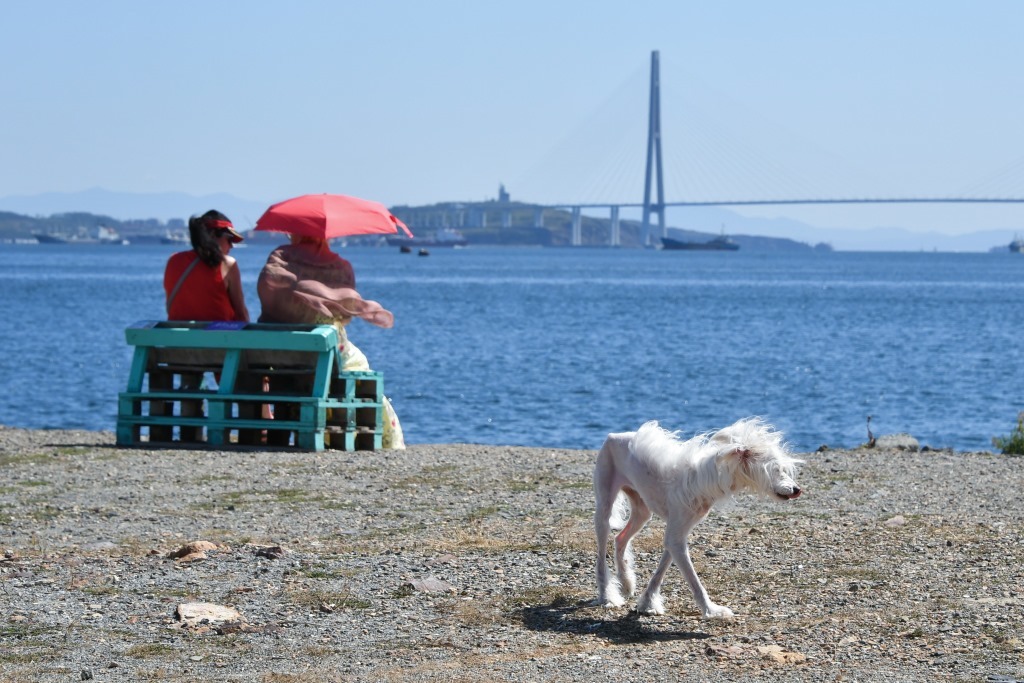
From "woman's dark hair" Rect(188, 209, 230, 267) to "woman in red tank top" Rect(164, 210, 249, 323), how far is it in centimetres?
2

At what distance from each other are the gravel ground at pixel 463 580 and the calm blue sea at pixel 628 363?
406 inches

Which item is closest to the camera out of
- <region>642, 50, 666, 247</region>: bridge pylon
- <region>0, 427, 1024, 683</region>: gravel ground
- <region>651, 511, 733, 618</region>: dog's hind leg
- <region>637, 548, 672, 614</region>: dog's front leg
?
<region>0, 427, 1024, 683</region>: gravel ground

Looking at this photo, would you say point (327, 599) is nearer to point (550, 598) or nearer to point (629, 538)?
point (550, 598)

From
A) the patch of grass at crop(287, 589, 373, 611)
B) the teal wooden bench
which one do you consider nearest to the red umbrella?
the teal wooden bench

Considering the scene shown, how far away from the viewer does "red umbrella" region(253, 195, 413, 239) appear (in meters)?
11.2

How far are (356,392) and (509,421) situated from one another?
1128cm

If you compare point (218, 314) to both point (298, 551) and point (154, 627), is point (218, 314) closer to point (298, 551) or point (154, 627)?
point (298, 551)

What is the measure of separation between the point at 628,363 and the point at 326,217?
23.7 meters

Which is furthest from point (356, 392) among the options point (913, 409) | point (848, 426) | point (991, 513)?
point (913, 409)

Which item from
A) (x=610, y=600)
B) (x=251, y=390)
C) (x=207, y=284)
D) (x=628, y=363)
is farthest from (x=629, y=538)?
(x=628, y=363)

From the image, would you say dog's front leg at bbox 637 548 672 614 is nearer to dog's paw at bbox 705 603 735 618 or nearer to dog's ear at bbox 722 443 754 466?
dog's paw at bbox 705 603 735 618

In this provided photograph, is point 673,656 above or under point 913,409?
above

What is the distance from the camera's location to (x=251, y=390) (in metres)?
11.2

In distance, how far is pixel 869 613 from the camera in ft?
19.7
